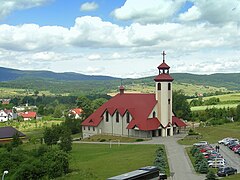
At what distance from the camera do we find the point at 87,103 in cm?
11006

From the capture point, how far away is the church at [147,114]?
224 feet

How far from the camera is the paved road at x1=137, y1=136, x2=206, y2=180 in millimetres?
34906

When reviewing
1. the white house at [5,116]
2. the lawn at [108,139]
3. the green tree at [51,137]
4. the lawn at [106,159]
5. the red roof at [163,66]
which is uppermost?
the red roof at [163,66]

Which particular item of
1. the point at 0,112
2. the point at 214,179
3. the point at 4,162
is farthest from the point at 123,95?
the point at 0,112

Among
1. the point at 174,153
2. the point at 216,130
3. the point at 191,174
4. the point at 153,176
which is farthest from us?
the point at 216,130

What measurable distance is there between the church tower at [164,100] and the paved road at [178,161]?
20.7 ft

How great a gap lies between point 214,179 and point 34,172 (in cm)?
1717

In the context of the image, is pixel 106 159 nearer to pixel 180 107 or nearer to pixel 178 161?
pixel 178 161

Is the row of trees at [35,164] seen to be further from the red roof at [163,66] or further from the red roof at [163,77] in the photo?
the red roof at [163,66]

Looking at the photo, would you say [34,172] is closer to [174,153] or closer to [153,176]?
[153,176]

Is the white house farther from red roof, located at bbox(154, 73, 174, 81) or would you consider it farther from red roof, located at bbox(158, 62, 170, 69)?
red roof, located at bbox(158, 62, 170, 69)

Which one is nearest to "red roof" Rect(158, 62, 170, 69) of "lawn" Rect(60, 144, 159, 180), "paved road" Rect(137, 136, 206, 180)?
"paved road" Rect(137, 136, 206, 180)

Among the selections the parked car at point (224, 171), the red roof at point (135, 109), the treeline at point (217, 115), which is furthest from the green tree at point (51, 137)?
the treeline at point (217, 115)

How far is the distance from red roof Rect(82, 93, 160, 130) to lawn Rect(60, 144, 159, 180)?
8.96 meters
